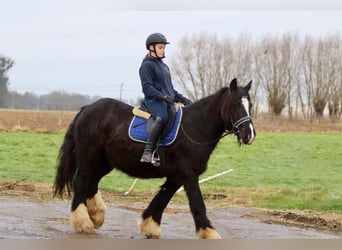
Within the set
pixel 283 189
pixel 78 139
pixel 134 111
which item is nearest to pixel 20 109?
pixel 78 139

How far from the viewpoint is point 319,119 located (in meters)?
10.5

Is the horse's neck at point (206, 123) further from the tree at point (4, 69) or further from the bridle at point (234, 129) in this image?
the tree at point (4, 69)

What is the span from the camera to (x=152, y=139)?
20.4 ft

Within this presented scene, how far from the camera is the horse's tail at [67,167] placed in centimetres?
711

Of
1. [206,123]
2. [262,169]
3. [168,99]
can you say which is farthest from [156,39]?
[262,169]

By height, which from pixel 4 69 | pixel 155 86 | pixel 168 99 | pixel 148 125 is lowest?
pixel 148 125

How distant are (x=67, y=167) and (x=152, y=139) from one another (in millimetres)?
1440

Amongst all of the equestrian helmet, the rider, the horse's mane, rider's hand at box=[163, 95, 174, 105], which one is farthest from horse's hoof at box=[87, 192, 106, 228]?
the equestrian helmet

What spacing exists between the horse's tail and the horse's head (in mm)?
1983

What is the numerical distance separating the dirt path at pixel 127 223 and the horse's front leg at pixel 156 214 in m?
0.17

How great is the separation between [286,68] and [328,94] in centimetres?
91

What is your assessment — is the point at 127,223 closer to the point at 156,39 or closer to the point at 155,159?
the point at 155,159

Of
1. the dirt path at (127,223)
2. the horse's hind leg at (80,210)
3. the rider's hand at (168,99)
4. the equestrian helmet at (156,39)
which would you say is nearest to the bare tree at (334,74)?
the dirt path at (127,223)

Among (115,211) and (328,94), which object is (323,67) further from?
(115,211)
